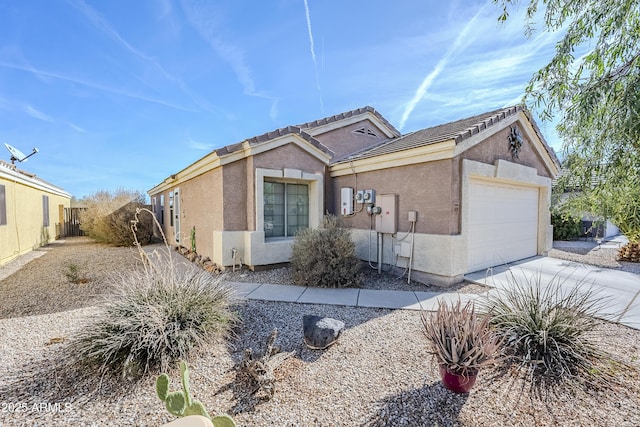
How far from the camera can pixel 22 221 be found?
11992mm

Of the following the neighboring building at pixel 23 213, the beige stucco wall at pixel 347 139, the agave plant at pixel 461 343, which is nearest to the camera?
the agave plant at pixel 461 343

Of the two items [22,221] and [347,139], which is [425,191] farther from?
[22,221]

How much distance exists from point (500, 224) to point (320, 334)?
25.6 ft

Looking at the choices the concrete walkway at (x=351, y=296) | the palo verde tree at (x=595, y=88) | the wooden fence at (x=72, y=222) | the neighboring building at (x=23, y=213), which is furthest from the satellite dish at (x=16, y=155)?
the palo verde tree at (x=595, y=88)

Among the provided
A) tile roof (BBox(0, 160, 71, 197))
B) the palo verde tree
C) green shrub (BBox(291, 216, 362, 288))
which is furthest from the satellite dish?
the palo verde tree

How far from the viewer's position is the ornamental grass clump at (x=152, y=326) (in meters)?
3.15

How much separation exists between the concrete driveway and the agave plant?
8.69 feet

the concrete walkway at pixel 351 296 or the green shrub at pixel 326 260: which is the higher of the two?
the green shrub at pixel 326 260

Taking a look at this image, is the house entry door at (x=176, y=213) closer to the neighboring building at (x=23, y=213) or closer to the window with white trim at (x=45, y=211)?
the neighboring building at (x=23, y=213)

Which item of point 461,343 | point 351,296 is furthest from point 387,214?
point 461,343

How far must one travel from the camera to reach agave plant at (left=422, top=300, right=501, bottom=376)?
261cm

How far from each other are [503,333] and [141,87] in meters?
12.0

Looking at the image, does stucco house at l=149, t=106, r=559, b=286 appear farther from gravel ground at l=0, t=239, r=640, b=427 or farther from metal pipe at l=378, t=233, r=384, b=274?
gravel ground at l=0, t=239, r=640, b=427

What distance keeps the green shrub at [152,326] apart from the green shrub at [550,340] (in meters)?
3.90
